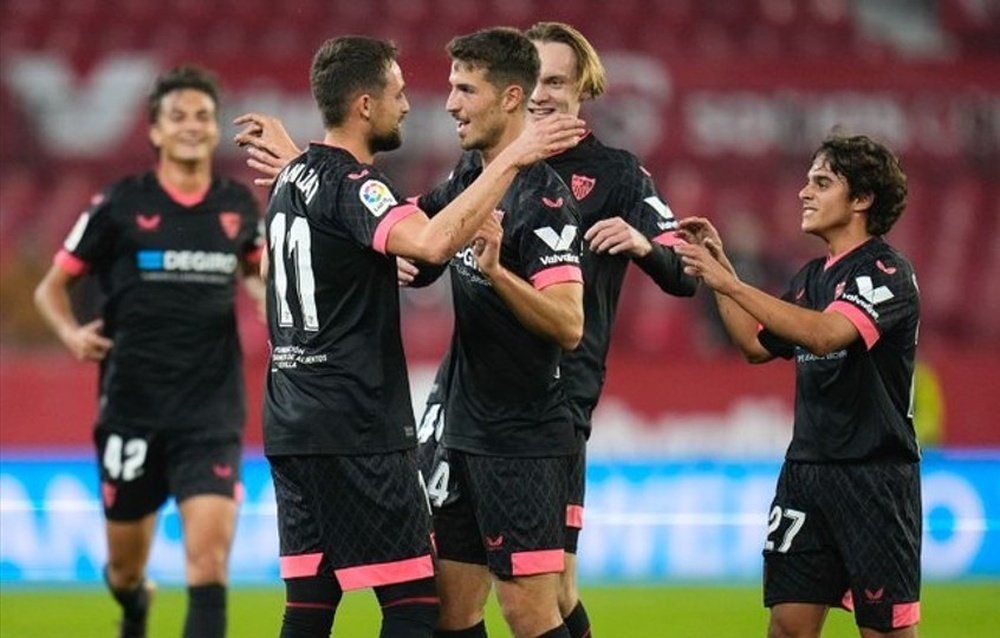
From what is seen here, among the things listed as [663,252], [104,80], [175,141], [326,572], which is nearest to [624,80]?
[104,80]

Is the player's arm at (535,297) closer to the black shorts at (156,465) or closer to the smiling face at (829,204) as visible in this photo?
the smiling face at (829,204)

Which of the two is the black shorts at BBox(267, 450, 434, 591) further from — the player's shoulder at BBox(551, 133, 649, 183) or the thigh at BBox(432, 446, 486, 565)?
the player's shoulder at BBox(551, 133, 649, 183)

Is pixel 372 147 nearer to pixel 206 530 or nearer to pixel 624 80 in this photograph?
pixel 206 530

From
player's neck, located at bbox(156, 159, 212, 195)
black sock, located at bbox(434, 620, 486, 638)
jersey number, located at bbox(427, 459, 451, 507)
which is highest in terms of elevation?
player's neck, located at bbox(156, 159, 212, 195)

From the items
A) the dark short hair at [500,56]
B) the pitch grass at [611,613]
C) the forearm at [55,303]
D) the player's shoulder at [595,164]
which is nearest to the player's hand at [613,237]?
the dark short hair at [500,56]

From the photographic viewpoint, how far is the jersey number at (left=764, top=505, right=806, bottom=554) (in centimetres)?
608

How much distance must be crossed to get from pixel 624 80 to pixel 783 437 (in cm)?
507

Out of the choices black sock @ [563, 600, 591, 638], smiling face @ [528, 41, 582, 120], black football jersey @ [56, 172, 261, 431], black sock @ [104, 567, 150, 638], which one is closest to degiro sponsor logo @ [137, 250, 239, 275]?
black football jersey @ [56, 172, 261, 431]

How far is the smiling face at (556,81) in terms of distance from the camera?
256 inches

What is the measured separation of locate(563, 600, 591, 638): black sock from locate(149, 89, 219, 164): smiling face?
2.85 m

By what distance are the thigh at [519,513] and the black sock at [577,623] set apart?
0.60 meters

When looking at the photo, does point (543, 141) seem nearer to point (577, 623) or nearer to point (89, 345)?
point (577, 623)

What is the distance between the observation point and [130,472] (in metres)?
7.87

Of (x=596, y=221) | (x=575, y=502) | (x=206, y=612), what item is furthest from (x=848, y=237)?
(x=206, y=612)
